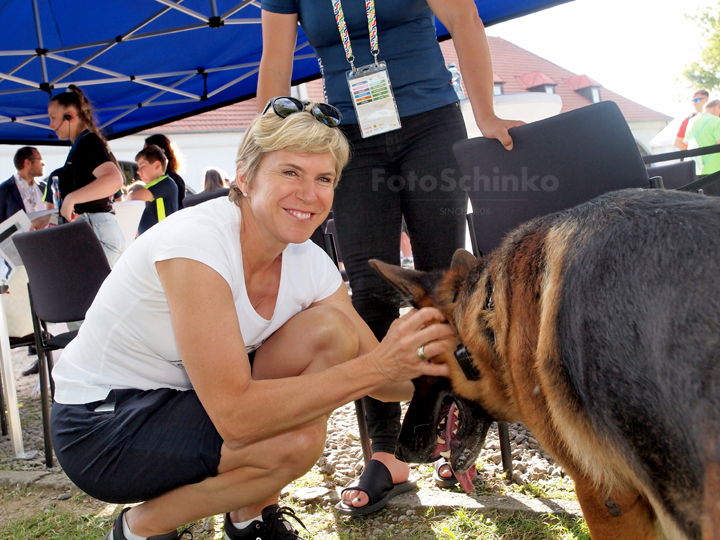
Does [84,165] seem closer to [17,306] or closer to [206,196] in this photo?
[17,306]

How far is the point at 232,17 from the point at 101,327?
15.1 ft

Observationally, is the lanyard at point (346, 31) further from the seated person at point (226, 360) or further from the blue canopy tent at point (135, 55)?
the blue canopy tent at point (135, 55)

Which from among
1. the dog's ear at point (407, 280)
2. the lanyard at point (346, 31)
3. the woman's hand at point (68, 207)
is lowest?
the dog's ear at point (407, 280)

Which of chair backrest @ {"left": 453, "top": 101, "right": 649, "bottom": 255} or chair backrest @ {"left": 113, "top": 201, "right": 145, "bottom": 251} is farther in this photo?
chair backrest @ {"left": 113, "top": 201, "right": 145, "bottom": 251}

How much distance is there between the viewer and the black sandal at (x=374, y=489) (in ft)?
7.70

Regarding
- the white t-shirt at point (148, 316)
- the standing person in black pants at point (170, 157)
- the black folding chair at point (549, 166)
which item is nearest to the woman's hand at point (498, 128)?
the black folding chair at point (549, 166)

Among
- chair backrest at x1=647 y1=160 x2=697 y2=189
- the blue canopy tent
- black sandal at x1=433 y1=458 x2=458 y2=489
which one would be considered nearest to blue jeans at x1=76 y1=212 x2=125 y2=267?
the blue canopy tent

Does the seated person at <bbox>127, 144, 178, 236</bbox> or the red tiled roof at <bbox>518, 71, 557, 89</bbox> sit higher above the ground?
the red tiled roof at <bbox>518, 71, 557, 89</bbox>

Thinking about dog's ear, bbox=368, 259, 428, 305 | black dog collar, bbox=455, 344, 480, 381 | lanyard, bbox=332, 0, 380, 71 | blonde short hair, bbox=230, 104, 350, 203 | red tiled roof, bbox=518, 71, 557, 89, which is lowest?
black dog collar, bbox=455, 344, 480, 381

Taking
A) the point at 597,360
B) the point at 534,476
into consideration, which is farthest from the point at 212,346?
the point at 534,476

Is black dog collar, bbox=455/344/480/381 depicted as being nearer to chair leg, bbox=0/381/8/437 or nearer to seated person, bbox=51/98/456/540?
seated person, bbox=51/98/456/540

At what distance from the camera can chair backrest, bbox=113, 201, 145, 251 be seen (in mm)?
5059

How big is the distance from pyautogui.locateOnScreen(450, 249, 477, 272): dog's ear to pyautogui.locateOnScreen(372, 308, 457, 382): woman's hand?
7.8 inches

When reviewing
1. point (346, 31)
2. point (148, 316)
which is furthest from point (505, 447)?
point (346, 31)
